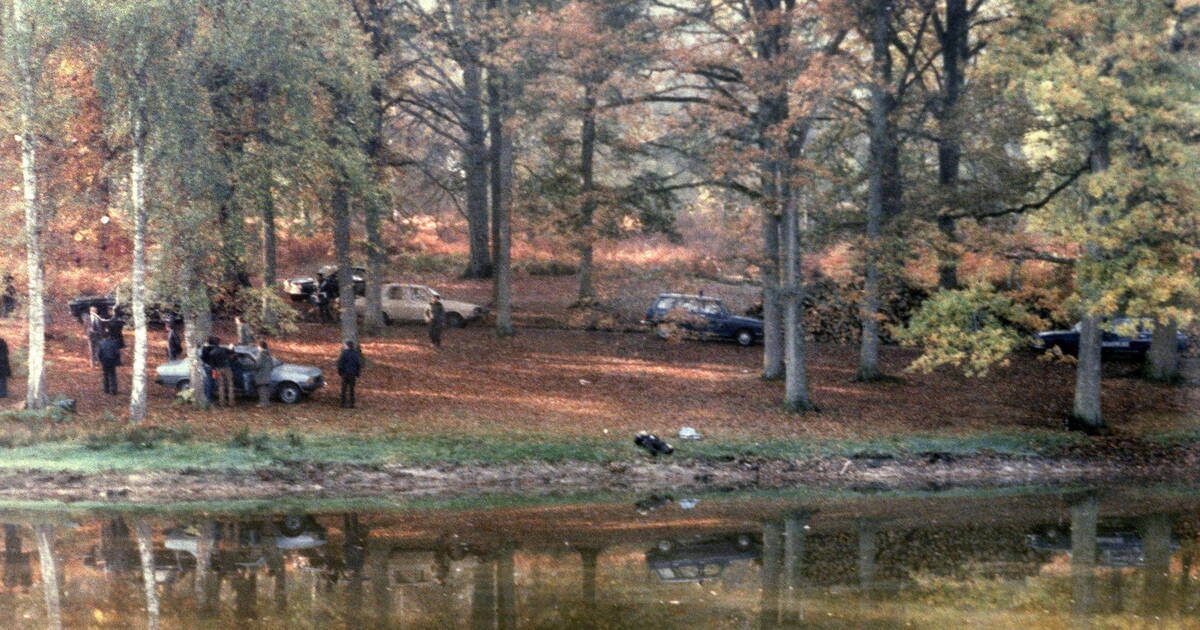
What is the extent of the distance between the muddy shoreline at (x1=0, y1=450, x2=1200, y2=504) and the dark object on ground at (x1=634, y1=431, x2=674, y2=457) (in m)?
0.27

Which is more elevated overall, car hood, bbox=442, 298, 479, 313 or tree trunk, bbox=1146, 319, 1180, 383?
car hood, bbox=442, 298, 479, 313

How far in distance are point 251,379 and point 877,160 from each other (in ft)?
51.2

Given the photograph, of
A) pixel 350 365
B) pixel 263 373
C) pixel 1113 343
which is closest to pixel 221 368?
pixel 263 373

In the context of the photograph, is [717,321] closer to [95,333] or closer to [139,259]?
[95,333]

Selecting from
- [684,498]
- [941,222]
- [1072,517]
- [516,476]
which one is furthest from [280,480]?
[941,222]

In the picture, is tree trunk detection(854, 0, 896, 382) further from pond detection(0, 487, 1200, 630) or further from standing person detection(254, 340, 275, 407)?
standing person detection(254, 340, 275, 407)

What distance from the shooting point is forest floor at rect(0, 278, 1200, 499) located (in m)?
21.1

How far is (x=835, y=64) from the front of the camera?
24.2 m

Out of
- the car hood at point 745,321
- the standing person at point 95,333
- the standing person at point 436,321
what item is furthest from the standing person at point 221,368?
the car hood at point 745,321

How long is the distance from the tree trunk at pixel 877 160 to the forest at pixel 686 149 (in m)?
0.08

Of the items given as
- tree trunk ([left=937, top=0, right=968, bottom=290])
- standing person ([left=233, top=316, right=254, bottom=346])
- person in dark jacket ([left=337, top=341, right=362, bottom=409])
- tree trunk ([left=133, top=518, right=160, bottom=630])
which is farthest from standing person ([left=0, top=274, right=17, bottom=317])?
tree trunk ([left=937, top=0, right=968, bottom=290])

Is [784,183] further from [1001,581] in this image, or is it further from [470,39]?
[1001,581]

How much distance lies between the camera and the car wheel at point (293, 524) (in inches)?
668

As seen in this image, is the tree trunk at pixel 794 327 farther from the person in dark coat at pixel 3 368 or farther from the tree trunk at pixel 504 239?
the person in dark coat at pixel 3 368
